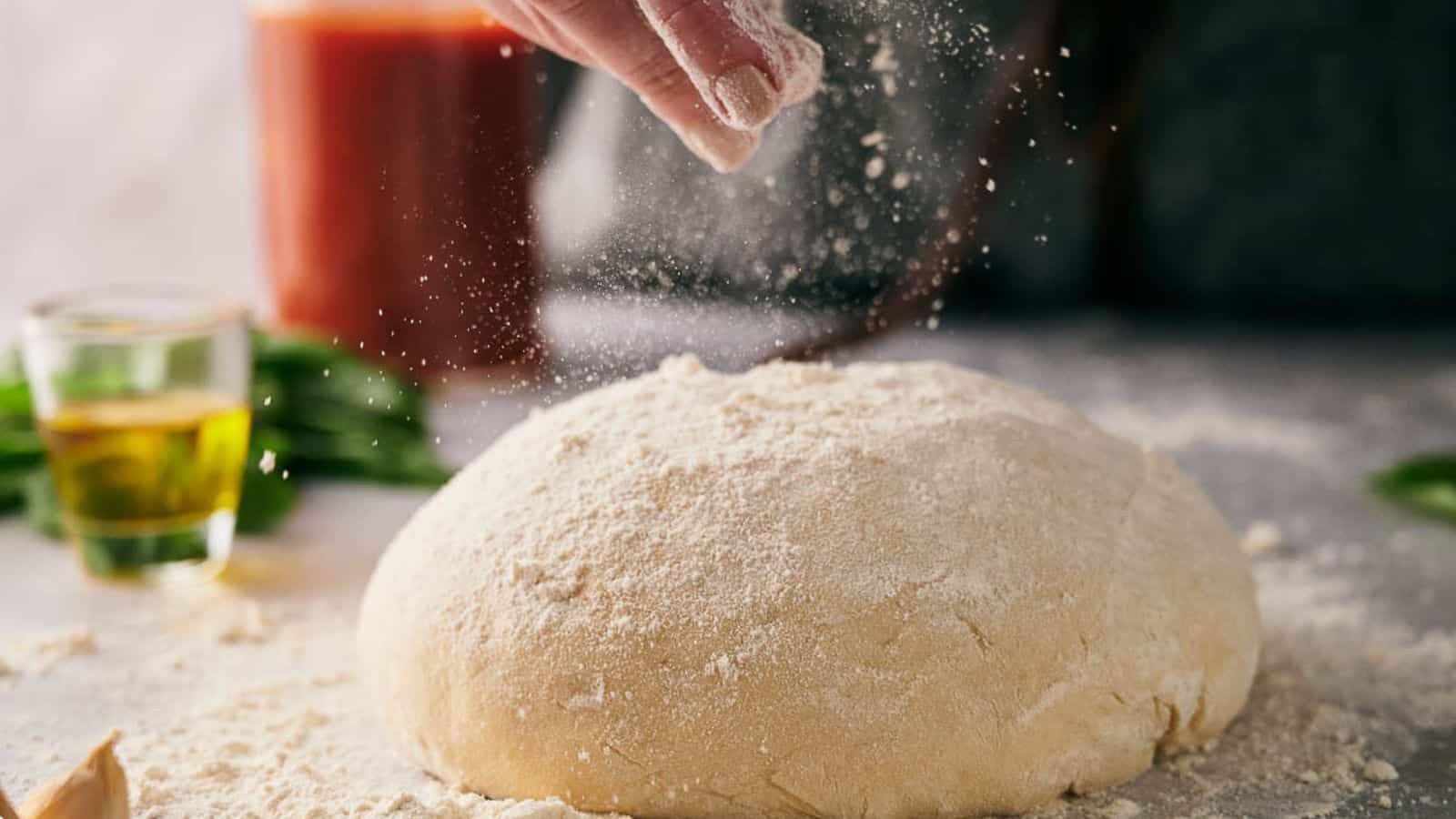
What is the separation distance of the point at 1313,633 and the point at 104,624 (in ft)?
3.75

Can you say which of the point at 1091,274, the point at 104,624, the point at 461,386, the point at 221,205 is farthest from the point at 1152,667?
the point at 221,205

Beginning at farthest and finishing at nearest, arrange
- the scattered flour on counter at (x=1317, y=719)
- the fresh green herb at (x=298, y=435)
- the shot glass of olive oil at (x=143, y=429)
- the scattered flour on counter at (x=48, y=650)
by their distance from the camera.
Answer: the fresh green herb at (x=298, y=435) → the shot glass of olive oil at (x=143, y=429) → the scattered flour on counter at (x=48, y=650) → the scattered flour on counter at (x=1317, y=719)

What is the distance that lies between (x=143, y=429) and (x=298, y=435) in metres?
0.45

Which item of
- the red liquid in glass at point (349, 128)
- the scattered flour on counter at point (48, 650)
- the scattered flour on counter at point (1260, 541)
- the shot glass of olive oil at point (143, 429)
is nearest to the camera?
the scattered flour on counter at point (48, 650)

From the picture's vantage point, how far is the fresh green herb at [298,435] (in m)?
1.77

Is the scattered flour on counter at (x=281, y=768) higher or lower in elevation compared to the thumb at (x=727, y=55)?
lower

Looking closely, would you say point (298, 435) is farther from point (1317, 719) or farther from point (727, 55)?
point (1317, 719)

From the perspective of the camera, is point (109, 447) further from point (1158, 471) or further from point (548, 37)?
point (1158, 471)

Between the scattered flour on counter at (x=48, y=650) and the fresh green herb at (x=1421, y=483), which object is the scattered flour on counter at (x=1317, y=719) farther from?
the scattered flour on counter at (x=48, y=650)

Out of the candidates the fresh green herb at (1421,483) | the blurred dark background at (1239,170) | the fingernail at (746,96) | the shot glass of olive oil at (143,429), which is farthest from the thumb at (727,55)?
the blurred dark background at (1239,170)

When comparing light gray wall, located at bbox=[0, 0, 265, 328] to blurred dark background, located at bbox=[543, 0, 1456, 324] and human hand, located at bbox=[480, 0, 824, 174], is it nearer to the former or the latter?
blurred dark background, located at bbox=[543, 0, 1456, 324]

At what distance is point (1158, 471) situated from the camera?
1.27 metres

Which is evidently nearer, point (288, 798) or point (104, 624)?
point (288, 798)

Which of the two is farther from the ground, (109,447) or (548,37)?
(548,37)
